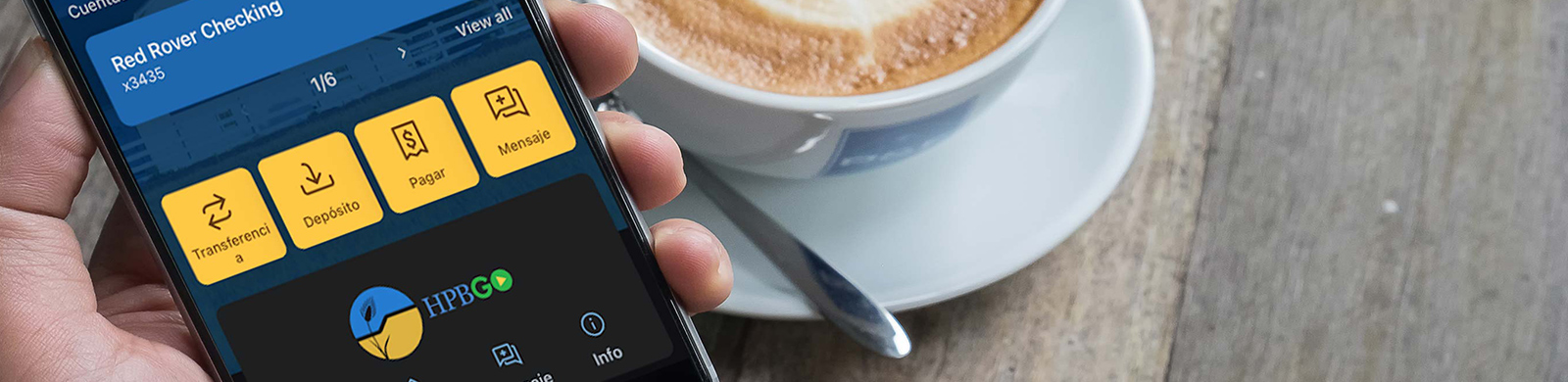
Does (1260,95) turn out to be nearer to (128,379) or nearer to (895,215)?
(895,215)

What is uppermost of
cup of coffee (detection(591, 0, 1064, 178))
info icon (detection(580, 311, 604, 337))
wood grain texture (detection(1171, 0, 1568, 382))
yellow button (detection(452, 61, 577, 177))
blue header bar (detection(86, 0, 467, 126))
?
blue header bar (detection(86, 0, 467, 126))

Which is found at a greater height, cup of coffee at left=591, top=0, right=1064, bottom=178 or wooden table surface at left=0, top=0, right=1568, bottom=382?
cup of coffee at left=591, top=0, right=1064, bottom=178

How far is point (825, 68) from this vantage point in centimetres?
60

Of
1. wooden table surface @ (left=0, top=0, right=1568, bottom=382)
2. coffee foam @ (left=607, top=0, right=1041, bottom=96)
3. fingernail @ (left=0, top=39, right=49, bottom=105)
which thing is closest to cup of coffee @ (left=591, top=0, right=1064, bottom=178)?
coffee foam @ (left=607, top=0, right=1041, bottom=96)

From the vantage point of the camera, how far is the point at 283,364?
1.50 feet

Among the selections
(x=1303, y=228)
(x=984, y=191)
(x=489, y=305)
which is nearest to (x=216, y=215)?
(x=489, y=305)

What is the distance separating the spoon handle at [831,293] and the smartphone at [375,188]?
0.11 m

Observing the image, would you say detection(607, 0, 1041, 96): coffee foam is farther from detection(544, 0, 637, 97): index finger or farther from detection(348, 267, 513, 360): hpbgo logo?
detection(348, 267, 513, 360): hpbgo logo

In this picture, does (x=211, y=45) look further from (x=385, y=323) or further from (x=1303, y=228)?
(x=1303, y=228)

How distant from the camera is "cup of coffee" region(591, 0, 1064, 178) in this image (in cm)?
56

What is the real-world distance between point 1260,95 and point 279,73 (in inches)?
23.1

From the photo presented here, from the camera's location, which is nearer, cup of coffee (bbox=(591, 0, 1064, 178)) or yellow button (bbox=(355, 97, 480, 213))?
yellow button (bbox=(355, 97, 480, 213))

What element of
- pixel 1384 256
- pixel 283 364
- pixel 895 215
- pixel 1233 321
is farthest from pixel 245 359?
pixel 1384 256

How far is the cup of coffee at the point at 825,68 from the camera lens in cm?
56
